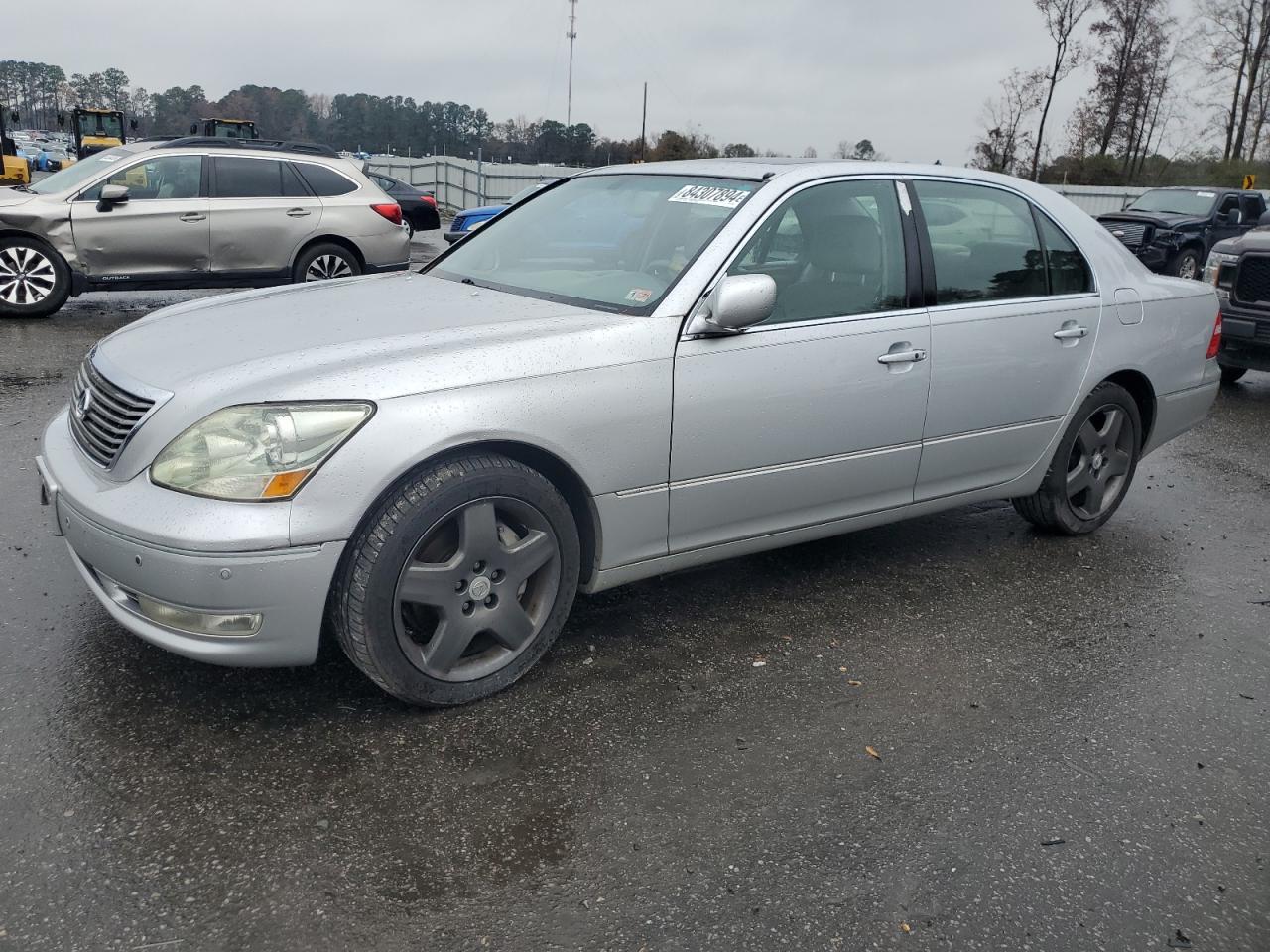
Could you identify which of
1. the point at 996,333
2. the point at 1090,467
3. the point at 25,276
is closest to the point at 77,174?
the point at 25,276

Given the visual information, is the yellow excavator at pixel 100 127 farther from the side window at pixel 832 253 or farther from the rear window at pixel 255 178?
the side window at pixel 832 253

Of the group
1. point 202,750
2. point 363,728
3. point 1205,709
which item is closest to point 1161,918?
point 1205,709

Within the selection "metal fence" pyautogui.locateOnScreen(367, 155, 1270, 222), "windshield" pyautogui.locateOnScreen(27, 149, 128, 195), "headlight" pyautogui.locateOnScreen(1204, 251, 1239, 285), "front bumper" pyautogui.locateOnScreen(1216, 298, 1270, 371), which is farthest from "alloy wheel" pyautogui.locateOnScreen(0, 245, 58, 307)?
"metal fence" pyautogui.locateOnScreen(367, 155, 1270, 222)

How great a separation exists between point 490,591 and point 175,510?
0.90 meters

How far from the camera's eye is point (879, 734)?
3.30m

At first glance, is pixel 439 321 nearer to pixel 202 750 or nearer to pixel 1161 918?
pixel 202 750

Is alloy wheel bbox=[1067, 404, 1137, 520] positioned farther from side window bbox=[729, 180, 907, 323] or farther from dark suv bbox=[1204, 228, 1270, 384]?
dark suv bbox=[1204, 228, 1270, 384]

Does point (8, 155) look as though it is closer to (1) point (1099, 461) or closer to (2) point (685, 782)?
(1) point (1099, 461)

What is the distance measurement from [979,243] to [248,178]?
27.6ft

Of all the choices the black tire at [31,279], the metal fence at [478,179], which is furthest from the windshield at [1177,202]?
the black tire at [31,279]

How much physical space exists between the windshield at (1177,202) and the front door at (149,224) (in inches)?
598

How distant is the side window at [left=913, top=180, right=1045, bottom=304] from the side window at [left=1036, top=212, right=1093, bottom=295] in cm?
6

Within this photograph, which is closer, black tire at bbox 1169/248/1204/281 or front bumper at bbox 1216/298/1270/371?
front bumper at bbox 1216/298/1270/371

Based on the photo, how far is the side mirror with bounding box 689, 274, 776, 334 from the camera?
3.47 m
